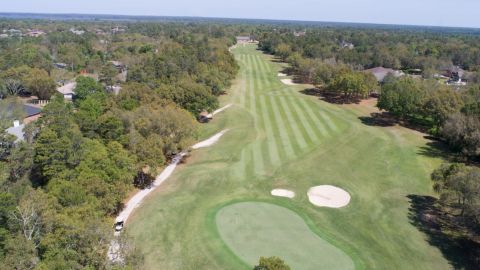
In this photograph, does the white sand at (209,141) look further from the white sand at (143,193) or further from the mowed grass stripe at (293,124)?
the mowed grass stripe at (293,124)

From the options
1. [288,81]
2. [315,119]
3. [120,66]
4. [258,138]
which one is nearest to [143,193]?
[258,138]

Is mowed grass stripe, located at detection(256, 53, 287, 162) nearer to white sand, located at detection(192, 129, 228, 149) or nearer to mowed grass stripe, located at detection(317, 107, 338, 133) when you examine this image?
white sand, located at detection(192, 129, 228, 149)

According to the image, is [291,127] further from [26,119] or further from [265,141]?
[26,119]

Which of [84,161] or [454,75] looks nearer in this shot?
[84,161]

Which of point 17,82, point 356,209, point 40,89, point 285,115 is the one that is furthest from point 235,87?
point 356,209

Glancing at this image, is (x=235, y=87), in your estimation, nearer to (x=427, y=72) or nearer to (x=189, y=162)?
(x=189, y=162)

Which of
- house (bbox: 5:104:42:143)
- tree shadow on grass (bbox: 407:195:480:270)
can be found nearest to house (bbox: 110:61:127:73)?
house (bbox: 5:104:42:143)

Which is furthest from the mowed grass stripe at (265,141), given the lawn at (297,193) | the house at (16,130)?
the house at (16,130)
